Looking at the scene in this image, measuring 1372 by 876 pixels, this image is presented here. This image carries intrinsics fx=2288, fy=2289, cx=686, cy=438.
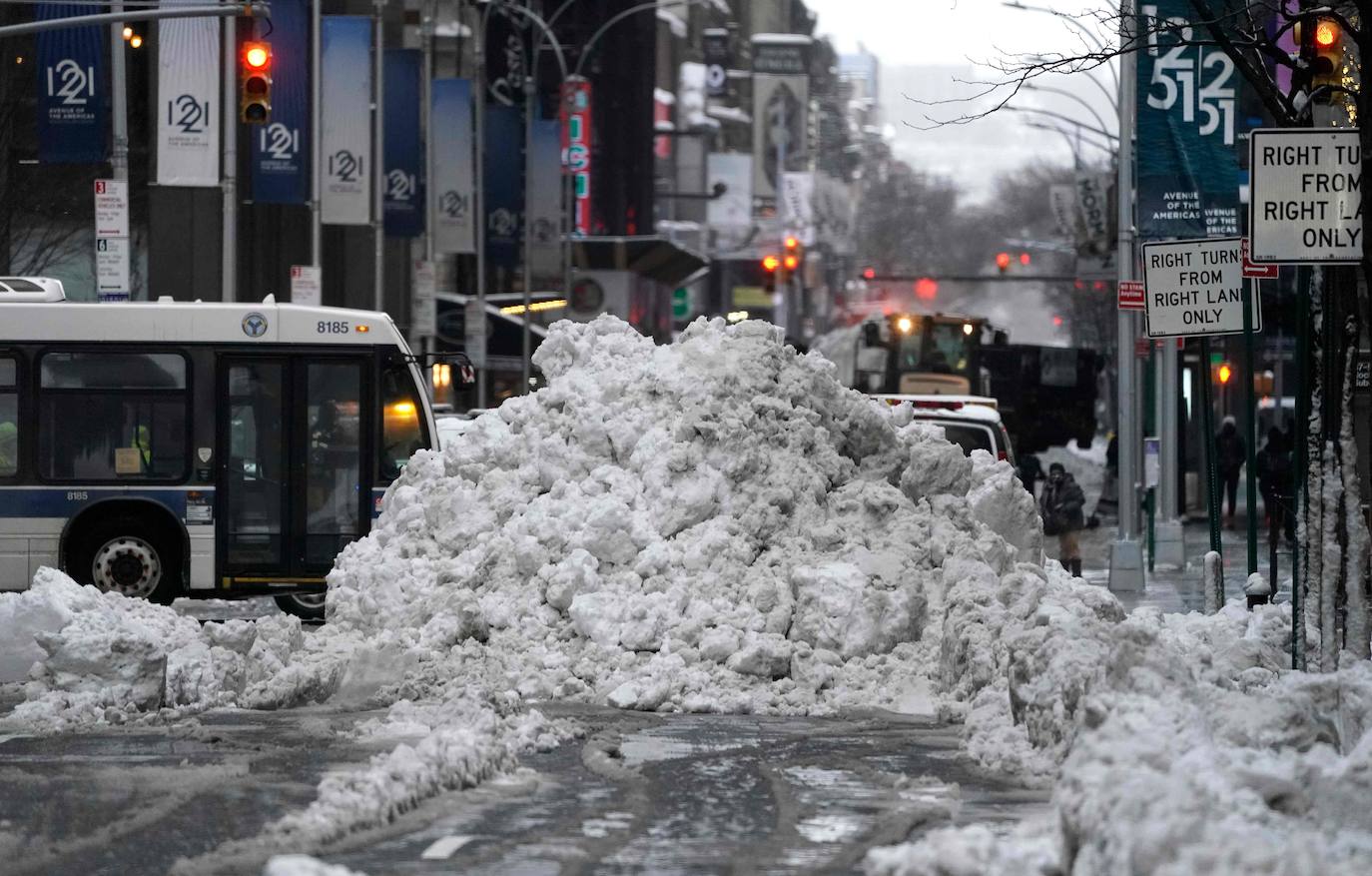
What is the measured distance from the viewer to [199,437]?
20.3 m

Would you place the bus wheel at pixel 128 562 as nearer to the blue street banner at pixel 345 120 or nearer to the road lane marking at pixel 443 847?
the road lane marking at pixel 443 847

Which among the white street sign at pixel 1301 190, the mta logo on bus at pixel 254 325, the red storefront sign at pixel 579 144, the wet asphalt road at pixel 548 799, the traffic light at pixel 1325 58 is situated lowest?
the wet asphalt road at pixel 548 799

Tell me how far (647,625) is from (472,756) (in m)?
3.71

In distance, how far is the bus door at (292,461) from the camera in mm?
20203

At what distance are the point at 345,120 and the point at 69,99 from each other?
6444mm

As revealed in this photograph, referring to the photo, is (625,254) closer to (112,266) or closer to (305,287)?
(305,287)

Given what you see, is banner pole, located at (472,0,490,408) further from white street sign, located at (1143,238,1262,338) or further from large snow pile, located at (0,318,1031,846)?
white street sign, located at (1143,238,1262,338)

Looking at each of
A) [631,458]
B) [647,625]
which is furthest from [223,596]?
[647,625]

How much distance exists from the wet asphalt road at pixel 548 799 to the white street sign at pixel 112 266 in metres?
15.7

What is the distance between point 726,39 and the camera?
116438 mm

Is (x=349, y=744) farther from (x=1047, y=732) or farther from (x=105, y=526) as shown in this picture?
(x=105, y=526)

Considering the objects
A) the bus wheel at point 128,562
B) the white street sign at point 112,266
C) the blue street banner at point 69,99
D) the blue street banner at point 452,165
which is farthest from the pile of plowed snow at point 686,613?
the blue street banner at point 452,165

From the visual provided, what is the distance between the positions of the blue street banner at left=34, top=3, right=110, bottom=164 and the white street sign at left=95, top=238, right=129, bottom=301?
70.9 inches

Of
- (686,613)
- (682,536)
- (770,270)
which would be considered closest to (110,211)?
(682,536)
